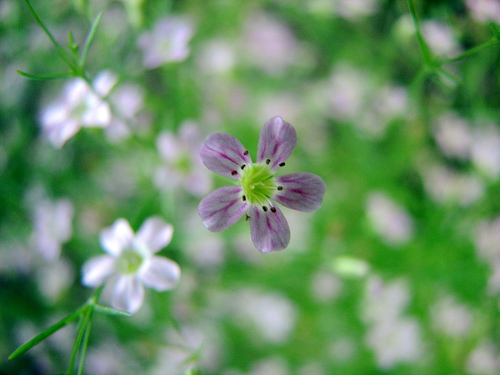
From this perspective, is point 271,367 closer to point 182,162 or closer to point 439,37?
point 182,162

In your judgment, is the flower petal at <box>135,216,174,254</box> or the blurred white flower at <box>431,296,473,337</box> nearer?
the flower petal at <box>135,216,174,254</box>

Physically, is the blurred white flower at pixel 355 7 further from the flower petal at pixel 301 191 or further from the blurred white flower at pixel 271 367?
the blurred white flower at pixel 271 367

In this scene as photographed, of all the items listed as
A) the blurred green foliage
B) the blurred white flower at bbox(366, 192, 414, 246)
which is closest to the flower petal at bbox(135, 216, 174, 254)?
the blurred green foliage

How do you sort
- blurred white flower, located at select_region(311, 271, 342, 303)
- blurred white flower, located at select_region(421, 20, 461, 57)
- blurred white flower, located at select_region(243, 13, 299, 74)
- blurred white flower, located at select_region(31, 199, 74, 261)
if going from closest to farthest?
blurred white flower, located at select_region(31, 199, 74, 261) → blurred white flower, located at select_region(421, 20, 461, 57) → blurred white flower, located at select_region(311, 271, 342, 303) → blurred white flower, located at select_region(243, 13, 299, 74)

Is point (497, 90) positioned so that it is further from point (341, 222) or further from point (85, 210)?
point (85, 210)

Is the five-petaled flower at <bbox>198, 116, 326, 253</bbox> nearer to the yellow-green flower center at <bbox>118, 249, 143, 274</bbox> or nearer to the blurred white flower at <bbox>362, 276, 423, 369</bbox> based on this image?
the yellow-green flower center at <bbox>118, 249, 143, 274</bbox>
